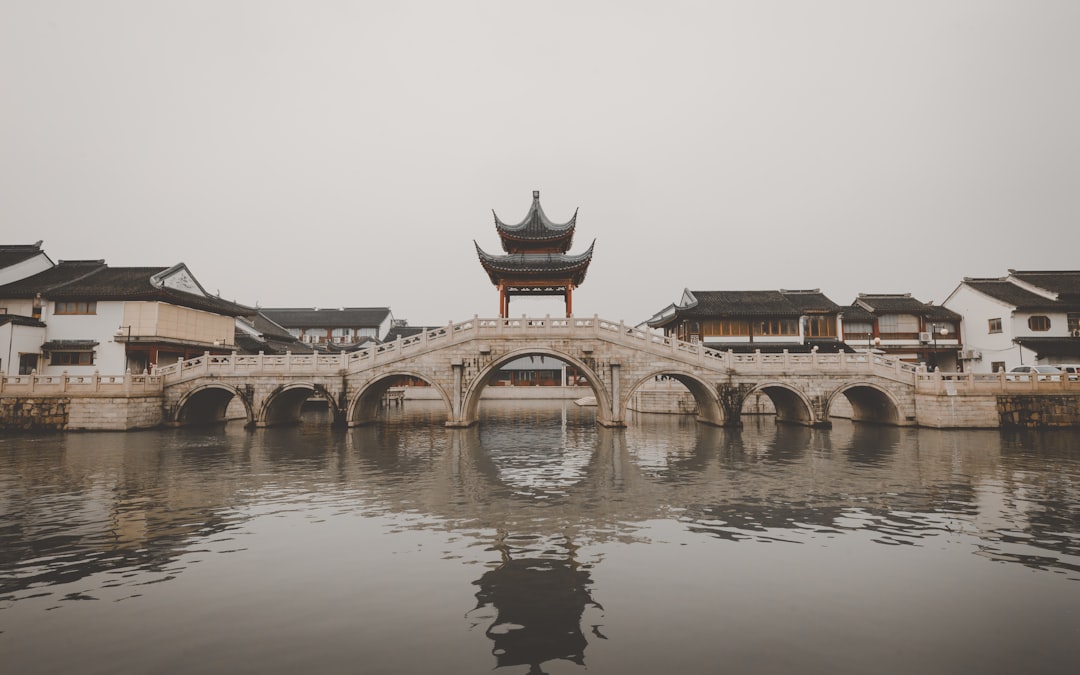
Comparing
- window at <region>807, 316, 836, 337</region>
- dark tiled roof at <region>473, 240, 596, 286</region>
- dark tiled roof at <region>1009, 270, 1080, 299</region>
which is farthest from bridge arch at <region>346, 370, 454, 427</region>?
dark tiled roof at <region>1009, 270, 1080, 299</region>

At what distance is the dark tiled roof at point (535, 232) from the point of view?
30609mm

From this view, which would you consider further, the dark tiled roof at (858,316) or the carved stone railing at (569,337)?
the dark tiled roof at (858,316)

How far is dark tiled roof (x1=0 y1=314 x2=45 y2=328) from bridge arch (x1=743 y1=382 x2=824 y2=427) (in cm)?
3724

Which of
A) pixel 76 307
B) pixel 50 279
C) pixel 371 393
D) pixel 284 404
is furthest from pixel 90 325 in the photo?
pixel 371 393

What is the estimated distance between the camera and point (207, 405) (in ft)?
98.3

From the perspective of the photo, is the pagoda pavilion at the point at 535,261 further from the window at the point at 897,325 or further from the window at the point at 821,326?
the window at the point at 897,325

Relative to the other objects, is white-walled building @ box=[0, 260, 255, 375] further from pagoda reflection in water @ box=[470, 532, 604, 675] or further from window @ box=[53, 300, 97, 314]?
pagoda reflection in water @ box=[470, 532, 604, 675]

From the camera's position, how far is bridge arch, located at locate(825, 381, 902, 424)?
1027 inches

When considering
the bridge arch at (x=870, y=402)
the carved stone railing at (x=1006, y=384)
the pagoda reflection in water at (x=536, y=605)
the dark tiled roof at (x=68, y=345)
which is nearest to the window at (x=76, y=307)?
the dark tiled roof at (x=68, y=345)

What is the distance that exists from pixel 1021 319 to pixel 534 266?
33.0m

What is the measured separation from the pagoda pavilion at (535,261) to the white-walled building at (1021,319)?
29298 mm

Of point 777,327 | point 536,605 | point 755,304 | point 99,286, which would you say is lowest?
point 536,605

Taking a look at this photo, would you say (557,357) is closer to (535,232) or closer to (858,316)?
(535,232)

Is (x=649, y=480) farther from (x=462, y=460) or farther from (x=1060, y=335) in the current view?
(x=1060, y=335)
